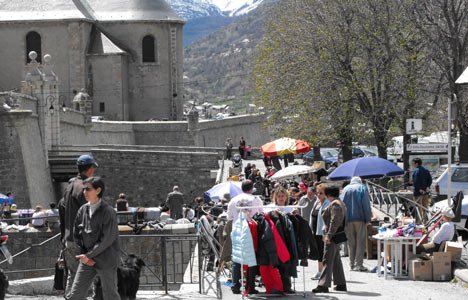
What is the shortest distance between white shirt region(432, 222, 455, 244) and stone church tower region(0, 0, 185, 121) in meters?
49.4

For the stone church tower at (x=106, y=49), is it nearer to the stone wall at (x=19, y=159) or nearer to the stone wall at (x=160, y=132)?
the stone wall at (x=160, y=132)

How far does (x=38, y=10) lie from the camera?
61.6 meters

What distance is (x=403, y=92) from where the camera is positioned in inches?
1073

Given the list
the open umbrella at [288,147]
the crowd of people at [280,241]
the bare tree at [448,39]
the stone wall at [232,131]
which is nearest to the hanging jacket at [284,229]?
the crowd of people at [280,241]

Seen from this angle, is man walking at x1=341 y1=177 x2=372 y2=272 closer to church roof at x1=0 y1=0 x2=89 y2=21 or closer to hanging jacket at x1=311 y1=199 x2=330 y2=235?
hanging jacket at x1=311 y1=199 x2=330 y2=235

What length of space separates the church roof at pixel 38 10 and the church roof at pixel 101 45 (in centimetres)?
169

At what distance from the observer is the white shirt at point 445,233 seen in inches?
527

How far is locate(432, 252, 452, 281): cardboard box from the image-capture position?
1299 cm

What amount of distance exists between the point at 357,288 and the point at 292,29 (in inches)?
773

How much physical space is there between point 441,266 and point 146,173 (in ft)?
108

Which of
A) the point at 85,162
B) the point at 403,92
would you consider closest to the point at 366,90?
the point at 403,92

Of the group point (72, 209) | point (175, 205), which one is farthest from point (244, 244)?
point (175, 205)

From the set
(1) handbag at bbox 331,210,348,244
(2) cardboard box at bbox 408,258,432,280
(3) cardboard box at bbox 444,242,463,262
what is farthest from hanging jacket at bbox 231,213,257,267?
(3) cardboard box at bbox 444,242,463,262

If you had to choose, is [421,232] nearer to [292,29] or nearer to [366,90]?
[366,90]
